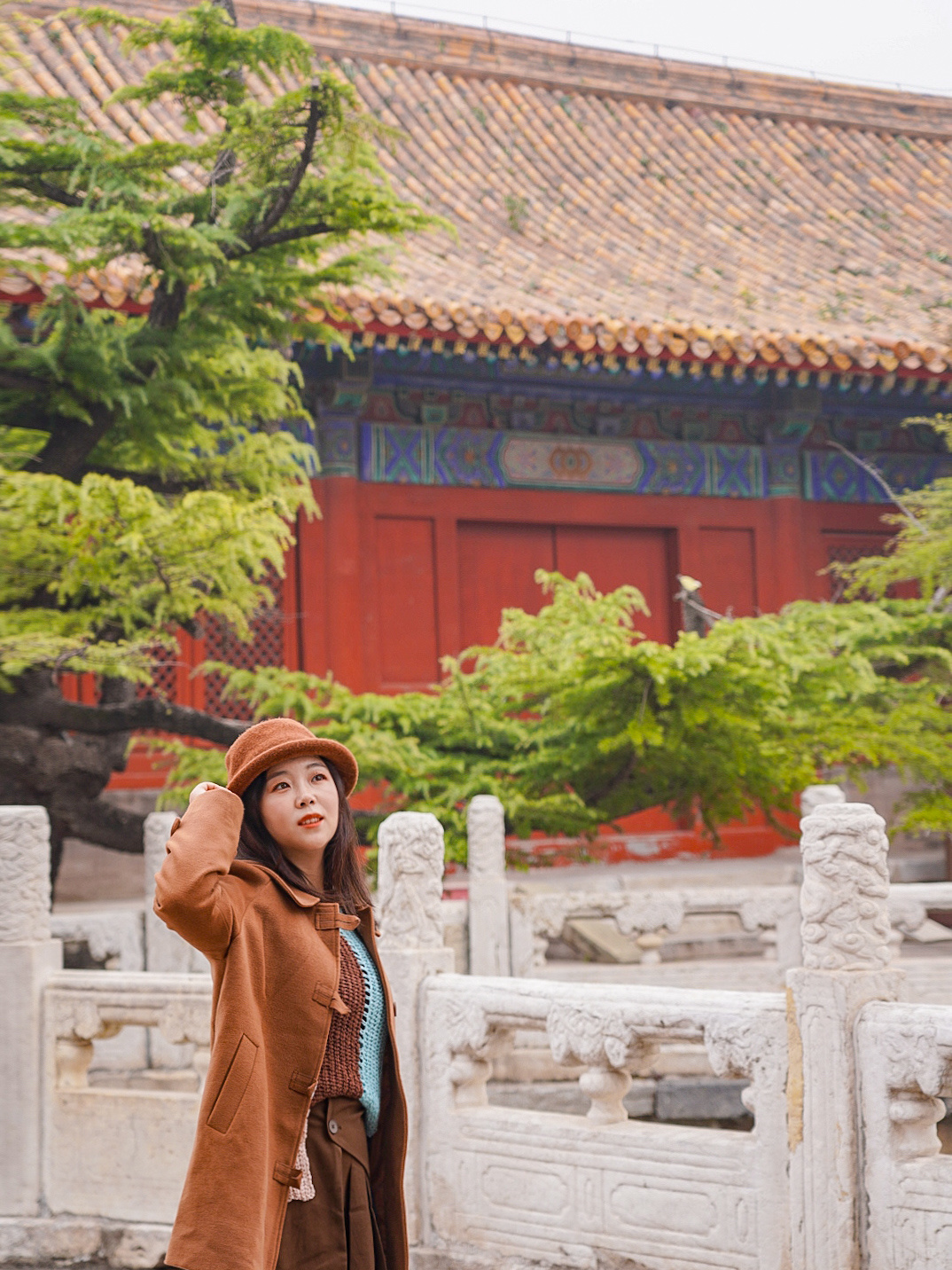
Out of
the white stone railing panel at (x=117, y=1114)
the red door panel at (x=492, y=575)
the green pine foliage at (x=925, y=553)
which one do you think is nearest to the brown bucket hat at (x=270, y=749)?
the white stone railing panel at (x=117, y=1114)

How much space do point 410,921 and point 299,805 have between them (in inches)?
74.1

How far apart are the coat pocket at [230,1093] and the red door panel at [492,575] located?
7.20 meters

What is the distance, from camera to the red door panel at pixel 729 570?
10.0m

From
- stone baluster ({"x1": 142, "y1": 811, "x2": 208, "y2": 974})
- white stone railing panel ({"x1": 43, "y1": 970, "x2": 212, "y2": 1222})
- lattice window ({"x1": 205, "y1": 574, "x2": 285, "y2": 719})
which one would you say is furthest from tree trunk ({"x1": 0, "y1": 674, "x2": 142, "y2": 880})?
lattice window ({"x1": 205, "y1": 574, "x2": 285, "y2": 719})

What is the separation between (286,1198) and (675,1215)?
64.5 inches

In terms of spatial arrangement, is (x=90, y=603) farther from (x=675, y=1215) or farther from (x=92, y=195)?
(x=675, y=1215)

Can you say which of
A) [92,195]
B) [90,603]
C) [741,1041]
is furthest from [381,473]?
[741,1041]

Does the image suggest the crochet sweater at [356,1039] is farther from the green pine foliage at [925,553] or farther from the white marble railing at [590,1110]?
the green pine foliage at [925,553]

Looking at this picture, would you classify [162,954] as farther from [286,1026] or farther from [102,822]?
[286,1026]

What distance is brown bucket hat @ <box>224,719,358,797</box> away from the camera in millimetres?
2447

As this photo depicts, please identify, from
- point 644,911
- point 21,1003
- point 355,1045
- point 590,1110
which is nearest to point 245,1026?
point 355,1045

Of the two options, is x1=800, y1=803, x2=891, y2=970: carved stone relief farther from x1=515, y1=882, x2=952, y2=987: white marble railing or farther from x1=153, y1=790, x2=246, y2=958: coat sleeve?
x1=515, y1=882, x2=952, y2=987: white marble railing

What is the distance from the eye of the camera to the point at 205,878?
2215 millimetres

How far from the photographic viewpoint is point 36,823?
4.49 metres
